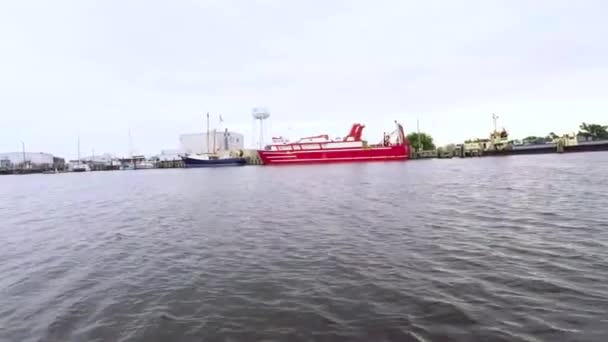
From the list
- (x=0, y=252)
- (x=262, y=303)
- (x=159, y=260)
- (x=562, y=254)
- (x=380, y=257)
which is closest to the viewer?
(x=262, y=303)

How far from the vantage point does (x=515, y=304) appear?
5586mm

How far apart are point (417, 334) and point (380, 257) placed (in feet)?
12.1

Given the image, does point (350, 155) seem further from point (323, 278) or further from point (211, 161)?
point (323, 278)

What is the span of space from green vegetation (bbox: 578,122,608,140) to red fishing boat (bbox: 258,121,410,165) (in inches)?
2847

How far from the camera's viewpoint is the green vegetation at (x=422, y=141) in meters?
118

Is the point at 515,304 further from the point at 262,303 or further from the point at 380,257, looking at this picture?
the point at 262,303

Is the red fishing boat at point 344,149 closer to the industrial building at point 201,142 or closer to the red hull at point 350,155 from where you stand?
the red hull at point 350,155

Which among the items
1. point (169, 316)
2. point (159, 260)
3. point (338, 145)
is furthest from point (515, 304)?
point (338, 145)

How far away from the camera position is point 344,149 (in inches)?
3319

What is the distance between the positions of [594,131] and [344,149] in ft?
287

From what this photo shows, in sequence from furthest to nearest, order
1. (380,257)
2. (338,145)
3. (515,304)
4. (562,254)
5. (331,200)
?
(338,145) < (331,200) < (380,257) < (562,254) < (515,304)

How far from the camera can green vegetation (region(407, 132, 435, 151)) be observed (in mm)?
118375

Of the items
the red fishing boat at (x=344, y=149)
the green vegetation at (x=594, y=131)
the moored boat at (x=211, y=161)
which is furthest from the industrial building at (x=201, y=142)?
the green vegetation at (x=594, y=131)

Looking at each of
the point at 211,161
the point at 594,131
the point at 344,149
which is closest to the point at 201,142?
the point at 211,161
